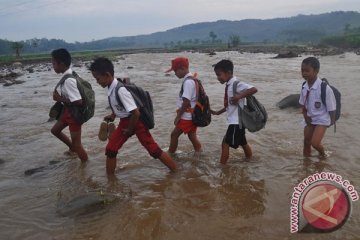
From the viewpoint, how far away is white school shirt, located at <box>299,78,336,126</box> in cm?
517

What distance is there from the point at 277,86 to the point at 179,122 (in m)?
11.2

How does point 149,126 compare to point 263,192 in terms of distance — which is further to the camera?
point 149,126

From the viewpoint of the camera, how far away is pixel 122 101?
15.3 ft

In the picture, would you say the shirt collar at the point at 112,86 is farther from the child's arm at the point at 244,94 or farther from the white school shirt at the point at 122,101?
the child's arm at the point at 244,94

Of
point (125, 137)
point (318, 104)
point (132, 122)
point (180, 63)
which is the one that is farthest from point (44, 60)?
point (318, 104)

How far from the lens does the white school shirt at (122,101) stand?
466cm

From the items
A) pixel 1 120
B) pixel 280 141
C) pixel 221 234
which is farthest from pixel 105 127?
pixel 1 120

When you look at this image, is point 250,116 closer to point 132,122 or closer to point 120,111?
point 132,122

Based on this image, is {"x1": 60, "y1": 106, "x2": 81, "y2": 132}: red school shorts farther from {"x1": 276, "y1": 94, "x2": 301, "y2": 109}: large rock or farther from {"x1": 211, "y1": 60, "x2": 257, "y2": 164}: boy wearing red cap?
{"x1": 276, "y1": 94, "x2": 301, "y2": 109}: large rock

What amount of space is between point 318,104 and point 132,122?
Result: 101 inches

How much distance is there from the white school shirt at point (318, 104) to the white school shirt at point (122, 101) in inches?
96.2

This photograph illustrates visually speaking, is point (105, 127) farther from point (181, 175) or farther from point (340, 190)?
point (340, 190)

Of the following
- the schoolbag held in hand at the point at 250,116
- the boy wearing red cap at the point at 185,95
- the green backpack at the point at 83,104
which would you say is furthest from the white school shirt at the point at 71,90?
the schoolbag held in hand at the point at 250,116

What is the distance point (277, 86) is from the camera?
52.9ft
